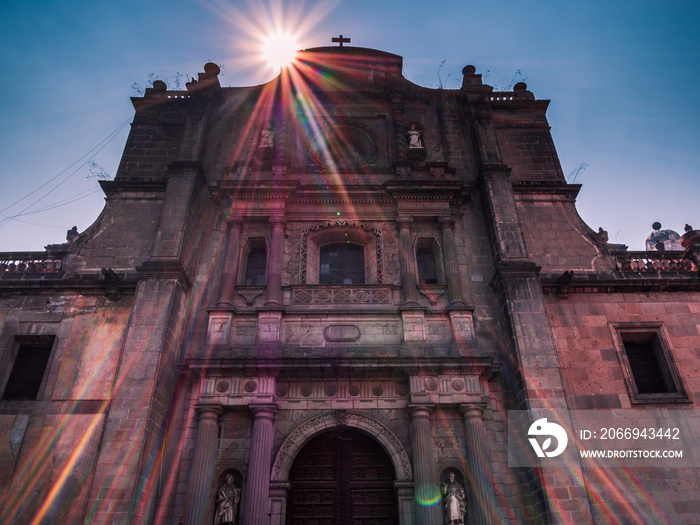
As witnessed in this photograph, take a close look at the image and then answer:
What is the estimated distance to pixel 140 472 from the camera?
406 inches

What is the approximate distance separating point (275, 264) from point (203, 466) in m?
5.17

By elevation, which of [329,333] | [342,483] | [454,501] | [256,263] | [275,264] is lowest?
[454,501]

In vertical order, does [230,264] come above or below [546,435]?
above

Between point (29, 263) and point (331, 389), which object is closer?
point (331, 389)

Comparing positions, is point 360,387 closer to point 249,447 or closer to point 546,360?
point 249,447

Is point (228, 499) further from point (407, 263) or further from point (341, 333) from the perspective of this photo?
point (407, 263)

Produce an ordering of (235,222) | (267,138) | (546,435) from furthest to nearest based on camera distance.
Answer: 1. (267,138)
2. (235,222)
3. (546,435)

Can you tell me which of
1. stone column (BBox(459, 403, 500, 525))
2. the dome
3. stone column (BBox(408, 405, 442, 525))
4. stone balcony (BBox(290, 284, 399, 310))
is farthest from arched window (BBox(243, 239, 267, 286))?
the dome

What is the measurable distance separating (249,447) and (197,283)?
463cm

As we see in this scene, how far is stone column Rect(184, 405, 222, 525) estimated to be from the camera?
33.7ft

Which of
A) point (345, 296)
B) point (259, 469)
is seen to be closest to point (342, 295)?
point (345, 296)

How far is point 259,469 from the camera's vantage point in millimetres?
10641

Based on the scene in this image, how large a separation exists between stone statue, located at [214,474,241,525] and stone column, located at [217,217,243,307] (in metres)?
4.22

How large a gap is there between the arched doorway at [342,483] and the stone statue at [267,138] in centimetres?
882
